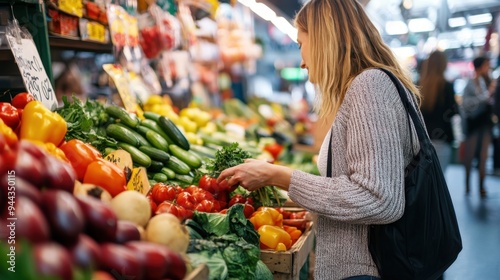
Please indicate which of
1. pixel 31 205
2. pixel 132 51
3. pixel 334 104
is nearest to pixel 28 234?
pixel 31 205

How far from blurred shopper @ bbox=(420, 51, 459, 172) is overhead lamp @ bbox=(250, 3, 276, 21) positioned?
6.94 ft

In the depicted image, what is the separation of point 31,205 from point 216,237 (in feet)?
3.53

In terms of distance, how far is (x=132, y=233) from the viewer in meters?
1.21

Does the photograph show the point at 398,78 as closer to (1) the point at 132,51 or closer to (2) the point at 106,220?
(2) the point at 106,220

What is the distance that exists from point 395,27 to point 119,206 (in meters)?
13.6

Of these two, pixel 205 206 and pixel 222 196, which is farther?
pixel 222 196

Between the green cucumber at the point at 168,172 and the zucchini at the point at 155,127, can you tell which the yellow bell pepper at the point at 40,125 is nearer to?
the green cucumber at the point at 168,172

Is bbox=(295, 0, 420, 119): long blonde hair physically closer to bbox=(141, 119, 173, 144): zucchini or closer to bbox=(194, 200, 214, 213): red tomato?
bbox=(194, 200, 214, 213): red tomato

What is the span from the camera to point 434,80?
589cm

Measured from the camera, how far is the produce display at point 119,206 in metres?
0.99

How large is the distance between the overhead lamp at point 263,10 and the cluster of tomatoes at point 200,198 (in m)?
3.52

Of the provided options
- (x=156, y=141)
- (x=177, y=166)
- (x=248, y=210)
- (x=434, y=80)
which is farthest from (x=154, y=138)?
(x=434, y=80)

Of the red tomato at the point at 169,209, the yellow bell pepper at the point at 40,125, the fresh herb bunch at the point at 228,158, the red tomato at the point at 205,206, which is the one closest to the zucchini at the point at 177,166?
the fresh herb bunch at the point at 228,158

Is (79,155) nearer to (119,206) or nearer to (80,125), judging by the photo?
(119,206)
